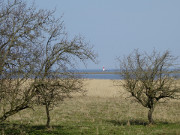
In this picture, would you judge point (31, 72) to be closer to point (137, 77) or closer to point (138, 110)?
point (137, 77)

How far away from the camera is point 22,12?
11625mm

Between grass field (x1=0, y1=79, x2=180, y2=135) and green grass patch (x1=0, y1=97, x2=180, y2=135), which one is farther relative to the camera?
grass field (x1=0, y1=79, x2=180, y2=135)

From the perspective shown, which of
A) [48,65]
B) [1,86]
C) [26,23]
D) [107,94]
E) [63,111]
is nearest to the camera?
[1,86]

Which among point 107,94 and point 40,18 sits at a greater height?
point 40,18

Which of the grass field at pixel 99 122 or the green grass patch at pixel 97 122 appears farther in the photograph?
the grass field at pixel 99 122

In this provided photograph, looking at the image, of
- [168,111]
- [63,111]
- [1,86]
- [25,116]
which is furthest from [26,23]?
[168,111]

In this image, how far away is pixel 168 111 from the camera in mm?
24297

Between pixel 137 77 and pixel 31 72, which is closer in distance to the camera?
pixel 31 72

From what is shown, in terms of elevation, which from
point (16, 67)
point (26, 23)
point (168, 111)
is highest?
point (26, 23)

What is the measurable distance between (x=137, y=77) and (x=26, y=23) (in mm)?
8647

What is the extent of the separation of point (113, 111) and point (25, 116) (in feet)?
26.6

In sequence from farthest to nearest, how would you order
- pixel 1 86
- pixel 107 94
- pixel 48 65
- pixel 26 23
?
pixel 107 94 < pixel 48 65 < pixel 26 23 < pixel 1 86

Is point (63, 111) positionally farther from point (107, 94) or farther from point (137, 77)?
point (107, 94)

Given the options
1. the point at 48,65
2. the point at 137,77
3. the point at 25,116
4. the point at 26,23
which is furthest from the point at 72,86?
the point at 25,116
